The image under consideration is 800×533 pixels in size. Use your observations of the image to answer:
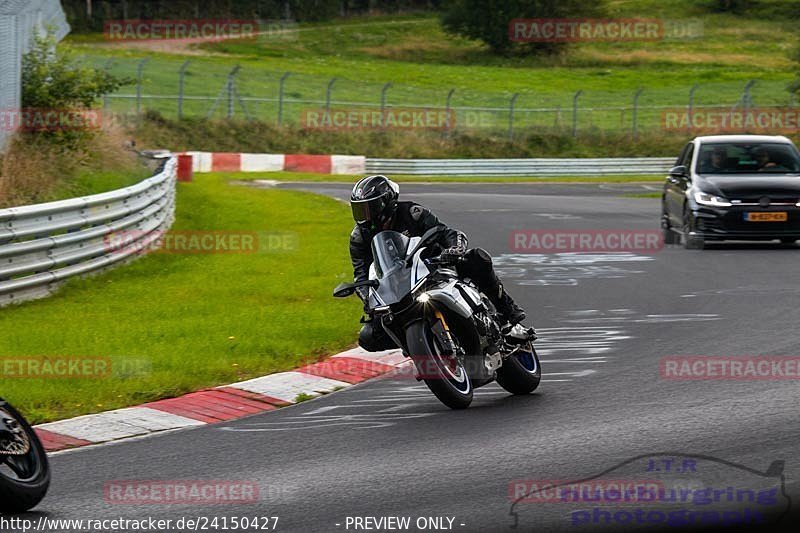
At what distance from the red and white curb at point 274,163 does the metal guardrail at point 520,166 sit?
1278mm

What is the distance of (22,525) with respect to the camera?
221 inches

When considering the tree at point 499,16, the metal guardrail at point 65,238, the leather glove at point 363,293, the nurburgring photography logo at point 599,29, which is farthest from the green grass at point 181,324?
the tree at point 499,16

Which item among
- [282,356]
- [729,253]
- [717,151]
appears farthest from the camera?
[717,151]

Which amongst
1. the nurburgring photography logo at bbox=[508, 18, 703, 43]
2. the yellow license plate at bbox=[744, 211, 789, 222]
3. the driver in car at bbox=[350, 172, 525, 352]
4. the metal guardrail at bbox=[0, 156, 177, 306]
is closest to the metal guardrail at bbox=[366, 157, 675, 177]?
the metal guardrail at bbox=[0, 156, 177, 306]

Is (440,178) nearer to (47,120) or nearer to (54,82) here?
(54,82)

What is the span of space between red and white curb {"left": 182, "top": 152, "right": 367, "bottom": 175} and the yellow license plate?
25195mm

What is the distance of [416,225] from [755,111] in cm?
4331

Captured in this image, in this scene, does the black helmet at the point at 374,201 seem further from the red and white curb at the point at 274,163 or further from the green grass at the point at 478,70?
the green grass at the point at 478,70

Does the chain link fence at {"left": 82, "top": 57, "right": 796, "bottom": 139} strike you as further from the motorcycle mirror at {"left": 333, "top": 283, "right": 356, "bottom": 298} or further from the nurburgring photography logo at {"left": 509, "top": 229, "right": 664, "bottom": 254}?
the motorcycle mirror at {"left": 333, "top": 283, "right": 356, "bottom": 298}

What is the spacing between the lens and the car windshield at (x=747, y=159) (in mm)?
18703

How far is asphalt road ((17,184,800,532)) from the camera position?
5.74 m

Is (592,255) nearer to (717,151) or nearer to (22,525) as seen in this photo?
(717,151)

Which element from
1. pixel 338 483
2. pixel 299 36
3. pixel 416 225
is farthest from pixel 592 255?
pixel 299 36

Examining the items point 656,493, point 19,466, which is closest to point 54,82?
point 19,466
